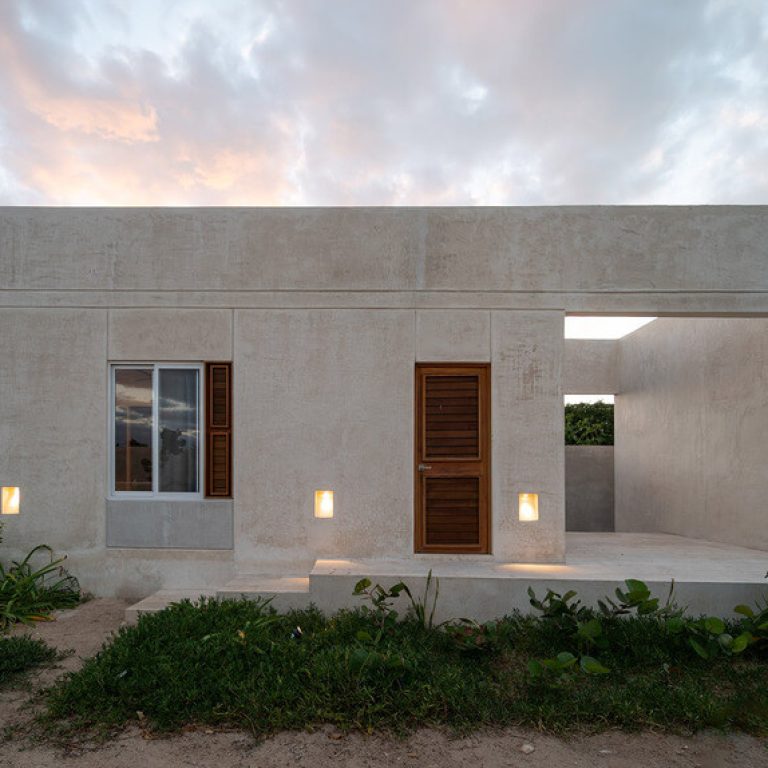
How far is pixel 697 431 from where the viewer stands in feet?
23.9

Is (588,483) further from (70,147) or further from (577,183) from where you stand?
(70,147)

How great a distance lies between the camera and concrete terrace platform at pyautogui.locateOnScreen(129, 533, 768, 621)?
4.58 m

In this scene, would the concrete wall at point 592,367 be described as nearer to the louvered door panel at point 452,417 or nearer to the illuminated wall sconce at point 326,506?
the louvered door panel at point 452,417

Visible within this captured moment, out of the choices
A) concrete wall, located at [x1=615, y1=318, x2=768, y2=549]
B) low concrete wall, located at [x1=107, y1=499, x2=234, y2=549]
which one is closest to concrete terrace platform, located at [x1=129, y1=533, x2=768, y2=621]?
low concrete wall, located at [x1=107, y1=499, x2=234, y2=549]

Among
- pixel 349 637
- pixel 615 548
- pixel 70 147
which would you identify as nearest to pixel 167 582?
pixel 349 637

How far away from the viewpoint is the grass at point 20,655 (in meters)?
3.79

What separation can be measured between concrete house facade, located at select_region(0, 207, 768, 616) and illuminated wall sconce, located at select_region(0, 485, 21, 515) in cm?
7

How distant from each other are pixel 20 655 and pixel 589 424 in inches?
576

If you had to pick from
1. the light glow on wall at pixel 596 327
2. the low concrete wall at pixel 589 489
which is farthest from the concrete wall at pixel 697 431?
the light glow on wall at pixel 596 327

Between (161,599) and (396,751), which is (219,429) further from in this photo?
(396,751)

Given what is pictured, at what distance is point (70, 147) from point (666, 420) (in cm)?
1106

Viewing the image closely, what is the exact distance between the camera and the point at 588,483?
12.0m

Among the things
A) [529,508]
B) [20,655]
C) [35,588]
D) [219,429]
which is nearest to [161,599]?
[20,655]

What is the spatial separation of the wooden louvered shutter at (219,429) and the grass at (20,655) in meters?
1.93
